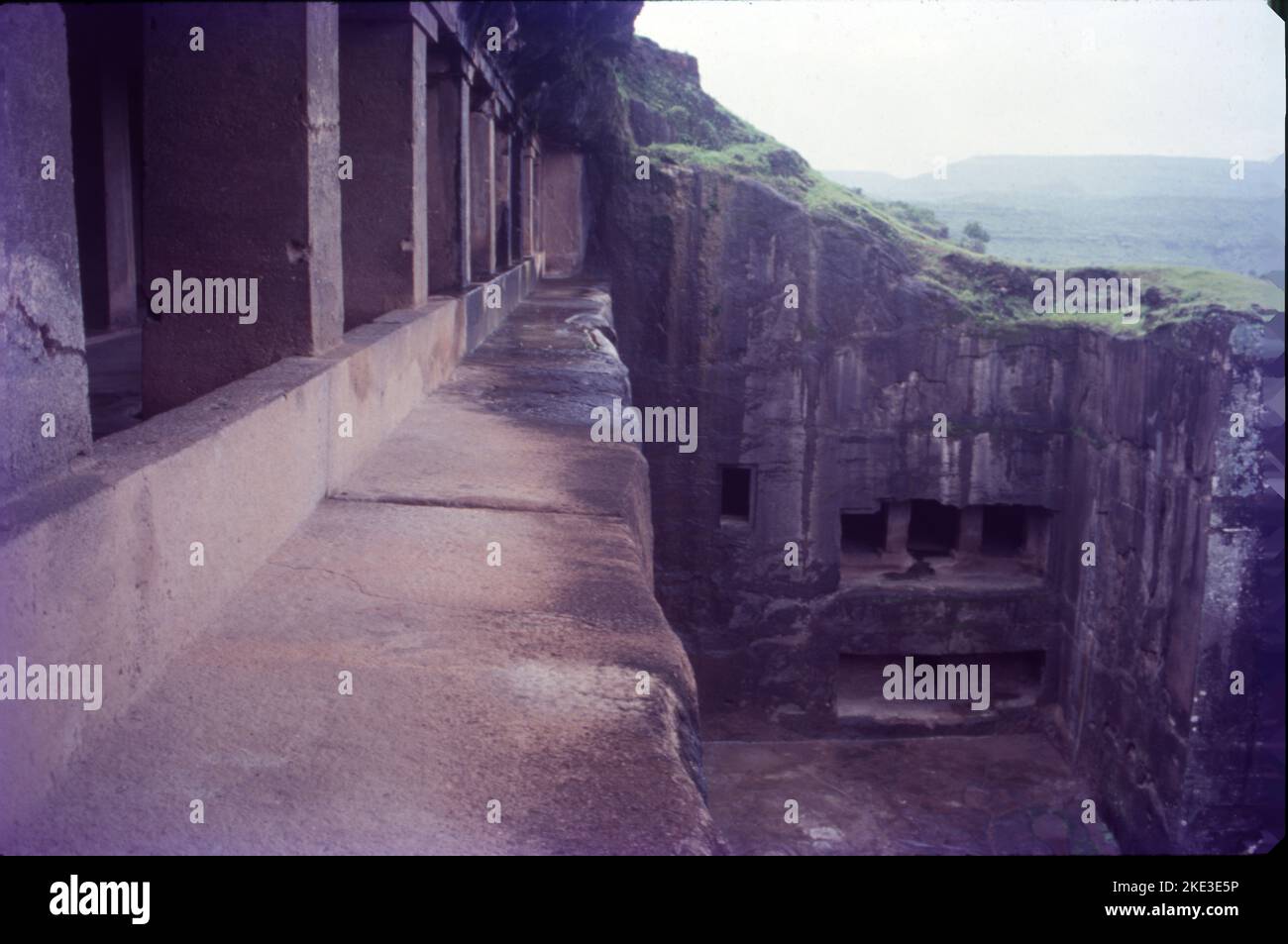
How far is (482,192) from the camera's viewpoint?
945 cm

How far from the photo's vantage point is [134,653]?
1991 mm

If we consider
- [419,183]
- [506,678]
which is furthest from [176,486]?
[419,183]

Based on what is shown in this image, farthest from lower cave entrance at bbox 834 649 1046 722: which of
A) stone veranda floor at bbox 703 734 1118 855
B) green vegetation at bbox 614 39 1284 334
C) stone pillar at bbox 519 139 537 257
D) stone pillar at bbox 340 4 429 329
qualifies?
stone pillar at bbox 340 4 429 329

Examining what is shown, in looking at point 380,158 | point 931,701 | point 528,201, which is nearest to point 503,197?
point 528,201

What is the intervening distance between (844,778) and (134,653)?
40.4 ft

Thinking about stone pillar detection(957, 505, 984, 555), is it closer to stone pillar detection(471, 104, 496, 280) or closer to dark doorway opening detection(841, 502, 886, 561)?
dark doorway opening detection(841, 502, 886, 561)

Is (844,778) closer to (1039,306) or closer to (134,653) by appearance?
(1039,306)

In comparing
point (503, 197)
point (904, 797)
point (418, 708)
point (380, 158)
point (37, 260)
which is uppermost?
point (503, 197)

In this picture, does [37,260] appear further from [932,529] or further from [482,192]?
[932,529]

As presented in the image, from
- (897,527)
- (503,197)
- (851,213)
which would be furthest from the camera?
(851,213)

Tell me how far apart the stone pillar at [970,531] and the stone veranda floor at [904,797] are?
2.44 meters

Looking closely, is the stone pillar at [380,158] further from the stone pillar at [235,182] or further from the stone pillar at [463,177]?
the stone pillar at [463,177]

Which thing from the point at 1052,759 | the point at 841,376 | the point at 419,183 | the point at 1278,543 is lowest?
the point at 1052,759

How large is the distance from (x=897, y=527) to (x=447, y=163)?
9.86 meters
